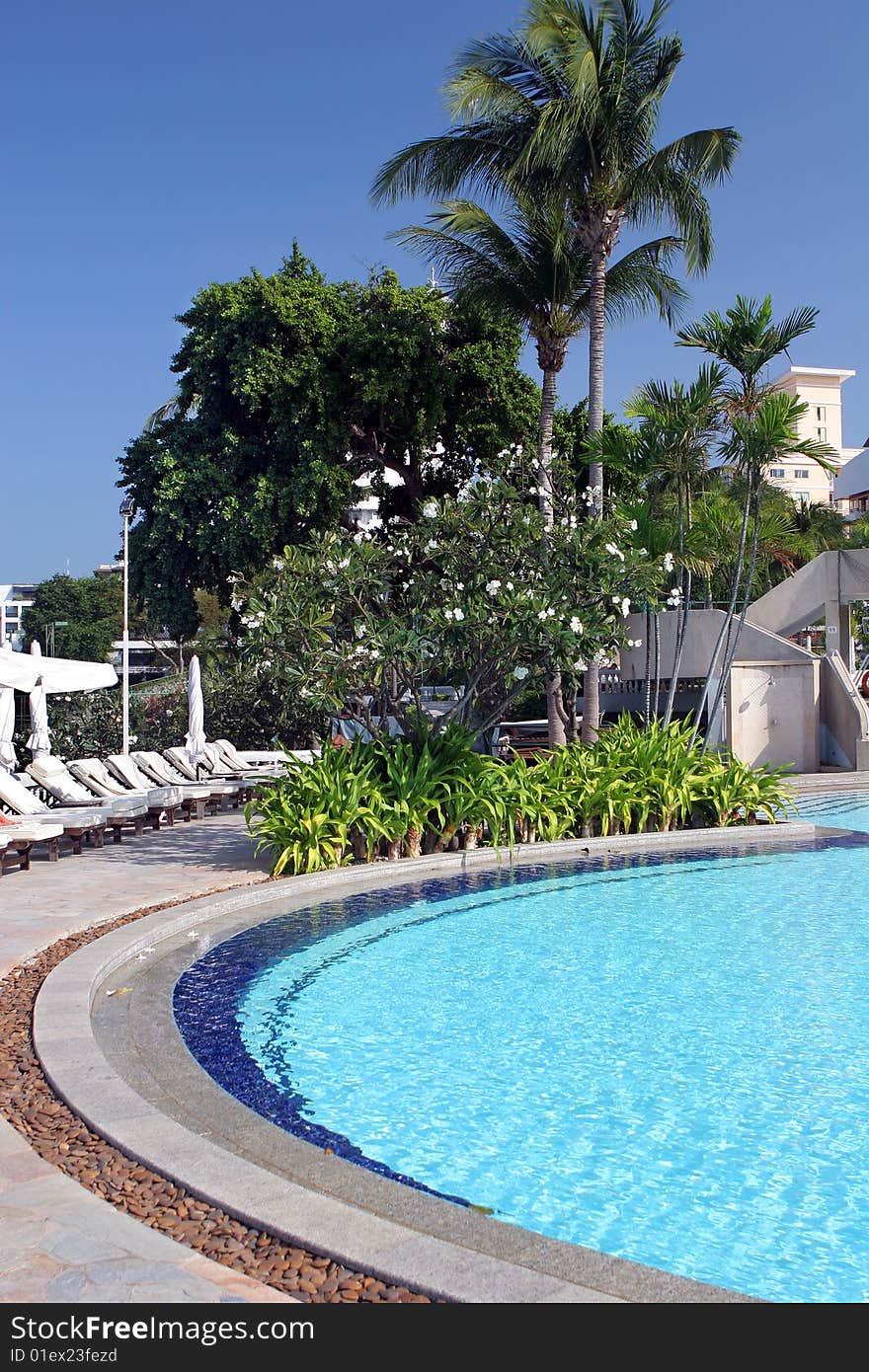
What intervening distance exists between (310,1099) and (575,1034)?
1810 mm

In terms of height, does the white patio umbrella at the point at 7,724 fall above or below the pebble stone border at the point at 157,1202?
above

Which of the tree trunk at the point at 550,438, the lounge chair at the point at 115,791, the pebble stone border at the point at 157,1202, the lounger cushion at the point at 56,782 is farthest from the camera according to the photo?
the tree trunk at the point at 550,438

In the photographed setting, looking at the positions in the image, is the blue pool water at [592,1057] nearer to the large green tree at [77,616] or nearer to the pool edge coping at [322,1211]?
the pool edge coping at [322,1211]

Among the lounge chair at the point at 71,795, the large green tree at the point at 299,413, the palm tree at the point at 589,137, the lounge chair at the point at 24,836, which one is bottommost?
the lounge chair at the point at 24,836

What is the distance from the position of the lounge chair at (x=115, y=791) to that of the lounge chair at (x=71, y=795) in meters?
0.61

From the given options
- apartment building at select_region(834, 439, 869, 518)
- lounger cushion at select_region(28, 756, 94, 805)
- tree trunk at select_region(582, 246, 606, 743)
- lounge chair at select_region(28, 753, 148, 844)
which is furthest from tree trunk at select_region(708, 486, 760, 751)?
→ apartment building at select_region(834, 439, 869, 518)

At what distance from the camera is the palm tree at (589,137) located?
1688cm

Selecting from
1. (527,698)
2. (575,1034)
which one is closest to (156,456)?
(527,698)

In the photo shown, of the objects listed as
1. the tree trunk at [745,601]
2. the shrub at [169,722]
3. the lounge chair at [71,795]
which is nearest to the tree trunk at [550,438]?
the tree trunk at [745,601]

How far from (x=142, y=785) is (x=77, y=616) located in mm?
78323

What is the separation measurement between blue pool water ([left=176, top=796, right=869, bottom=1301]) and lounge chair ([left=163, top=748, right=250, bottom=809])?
8.26 meters

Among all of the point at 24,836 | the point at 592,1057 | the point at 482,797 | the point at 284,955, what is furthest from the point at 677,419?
the point at 592,1057

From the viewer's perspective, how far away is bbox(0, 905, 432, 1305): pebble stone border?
329cm

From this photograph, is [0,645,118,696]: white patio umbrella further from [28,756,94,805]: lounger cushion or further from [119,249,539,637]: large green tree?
[119,249,539,637]: large green tree
